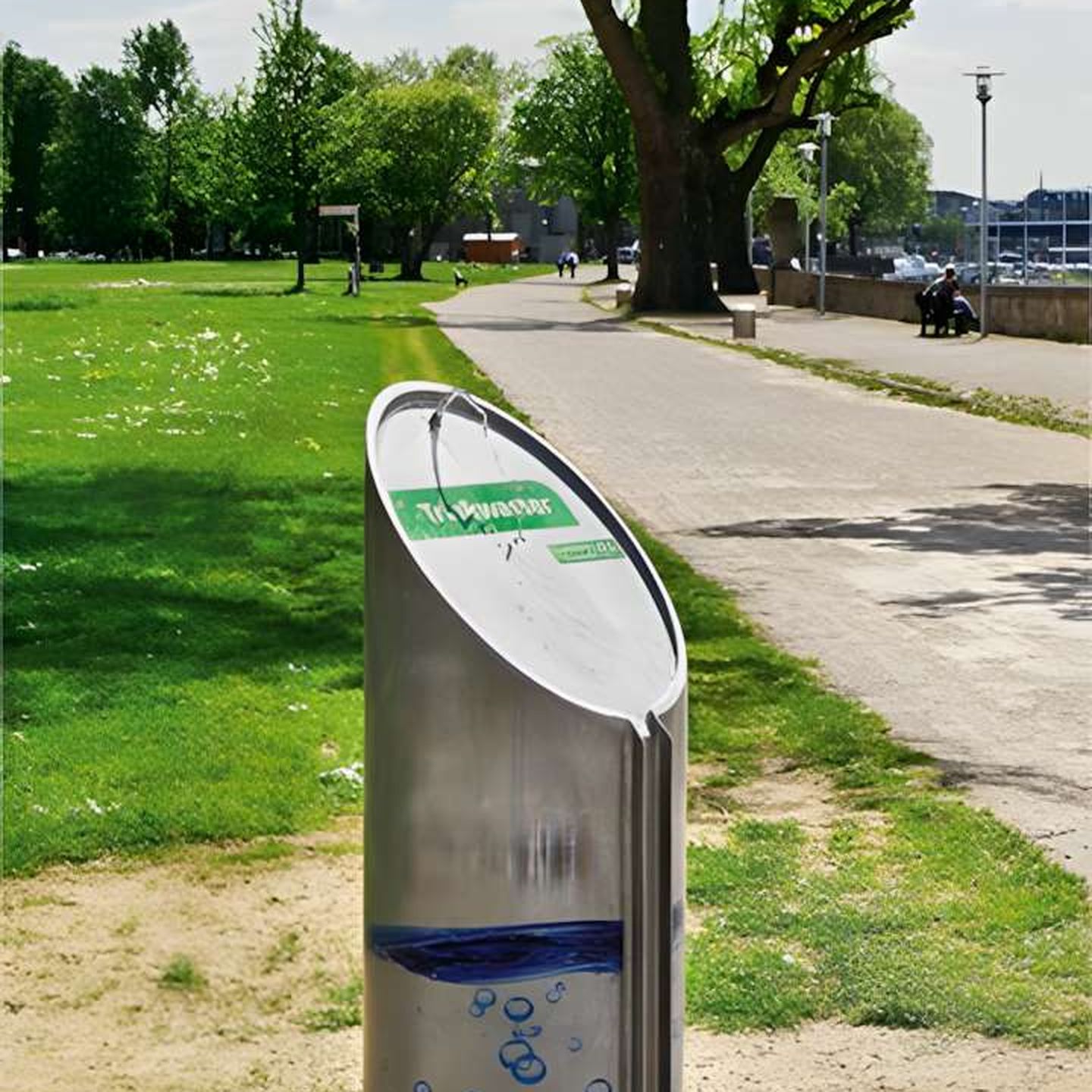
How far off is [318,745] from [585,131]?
9790 centimetres

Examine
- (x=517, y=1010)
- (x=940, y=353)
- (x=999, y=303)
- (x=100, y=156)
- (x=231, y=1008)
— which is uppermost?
(x=100, y=156)

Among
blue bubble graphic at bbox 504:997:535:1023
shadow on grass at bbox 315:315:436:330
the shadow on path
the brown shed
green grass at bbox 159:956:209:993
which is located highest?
the brown shed

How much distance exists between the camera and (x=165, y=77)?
307 feet

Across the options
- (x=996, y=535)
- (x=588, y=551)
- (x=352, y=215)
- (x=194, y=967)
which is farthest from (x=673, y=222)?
(x=588, y=551)

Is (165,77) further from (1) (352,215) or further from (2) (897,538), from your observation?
(2) (897,538)

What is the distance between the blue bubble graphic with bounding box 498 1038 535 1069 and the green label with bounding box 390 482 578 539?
0.84 m

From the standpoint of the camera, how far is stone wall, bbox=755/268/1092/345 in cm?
4216

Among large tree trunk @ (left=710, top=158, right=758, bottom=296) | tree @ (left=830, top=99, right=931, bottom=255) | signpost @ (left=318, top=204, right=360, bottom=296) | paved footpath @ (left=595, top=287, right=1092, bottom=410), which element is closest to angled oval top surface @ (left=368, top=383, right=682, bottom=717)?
paved footpath @ (left=595, top=287, right=1092, bottom=410)

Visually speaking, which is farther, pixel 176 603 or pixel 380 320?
pixel 380 320

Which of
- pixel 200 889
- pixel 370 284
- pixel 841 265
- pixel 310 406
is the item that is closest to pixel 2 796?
pixel 200 889

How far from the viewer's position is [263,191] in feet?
Answer: 259

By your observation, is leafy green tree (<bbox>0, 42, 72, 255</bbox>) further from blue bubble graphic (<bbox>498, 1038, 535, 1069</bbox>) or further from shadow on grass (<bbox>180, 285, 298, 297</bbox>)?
blue bubble graphic (<bbox>498, 1038, 535, 1069</bbox>)

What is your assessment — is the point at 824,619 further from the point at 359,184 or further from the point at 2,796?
the point at 359,184

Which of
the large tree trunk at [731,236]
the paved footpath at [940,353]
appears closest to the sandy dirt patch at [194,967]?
the paved footpath at [940,353]
